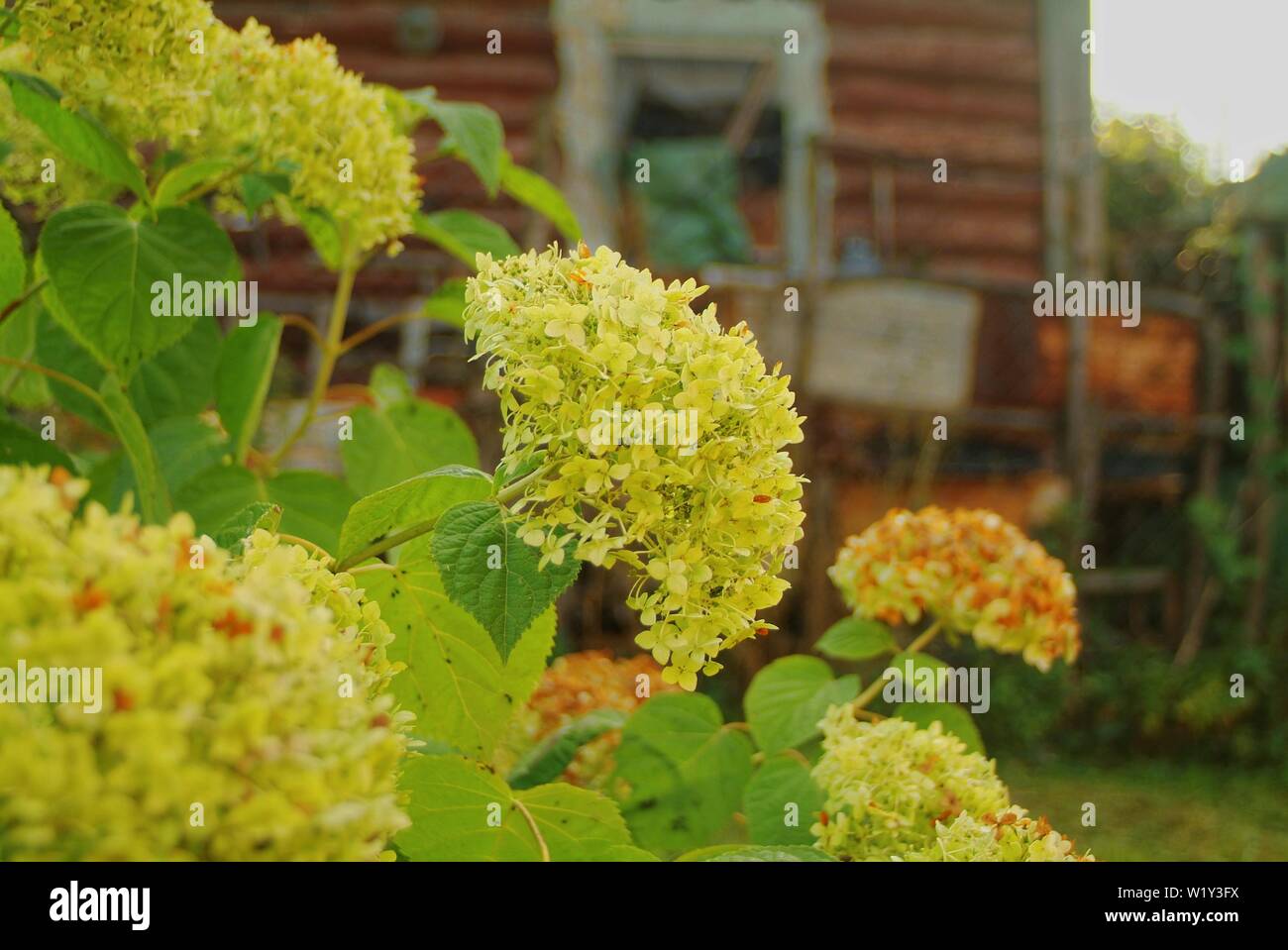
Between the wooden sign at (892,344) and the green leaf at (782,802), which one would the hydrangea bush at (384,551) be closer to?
the green leaf at (782,802)

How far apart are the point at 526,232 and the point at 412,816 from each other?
600cm

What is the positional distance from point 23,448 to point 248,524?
0.32 m

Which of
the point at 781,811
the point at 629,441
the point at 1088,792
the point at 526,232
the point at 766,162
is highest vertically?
the point at 766,162

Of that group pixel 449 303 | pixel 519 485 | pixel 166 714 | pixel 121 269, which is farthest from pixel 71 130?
pixel 166 714

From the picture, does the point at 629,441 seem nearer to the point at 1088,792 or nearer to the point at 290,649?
the point at 290,649

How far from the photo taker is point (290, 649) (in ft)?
2.02

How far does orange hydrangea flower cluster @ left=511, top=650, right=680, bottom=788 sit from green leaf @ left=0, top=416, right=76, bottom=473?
69cm

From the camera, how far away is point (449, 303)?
161 cm

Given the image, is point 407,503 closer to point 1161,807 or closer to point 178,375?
point 178,375

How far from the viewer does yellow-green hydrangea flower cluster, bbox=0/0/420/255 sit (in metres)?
1.14

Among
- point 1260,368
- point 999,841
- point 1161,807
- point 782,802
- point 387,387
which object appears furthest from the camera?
point 1260,368

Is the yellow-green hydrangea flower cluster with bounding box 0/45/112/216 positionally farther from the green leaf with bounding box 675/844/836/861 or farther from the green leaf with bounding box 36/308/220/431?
the green leaf with bounding box 675/844/836/861
